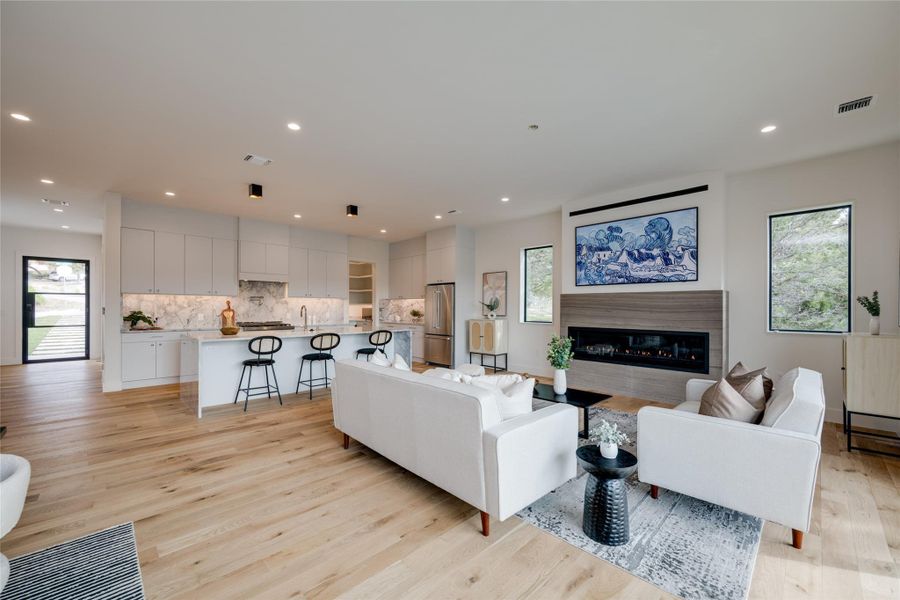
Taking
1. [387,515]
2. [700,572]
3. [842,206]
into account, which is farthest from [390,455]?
[842,206]

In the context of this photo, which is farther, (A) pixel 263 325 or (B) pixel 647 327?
(A) pixel 263 325

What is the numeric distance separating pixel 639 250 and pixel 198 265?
7.18 meters

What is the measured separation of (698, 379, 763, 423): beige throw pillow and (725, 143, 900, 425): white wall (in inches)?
110

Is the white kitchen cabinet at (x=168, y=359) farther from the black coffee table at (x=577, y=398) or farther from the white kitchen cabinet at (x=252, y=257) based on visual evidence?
the black coffee table at (x=577, y=398)

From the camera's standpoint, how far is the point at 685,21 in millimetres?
2242

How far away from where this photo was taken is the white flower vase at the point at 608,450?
2.21 m

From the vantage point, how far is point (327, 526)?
2.35 metres

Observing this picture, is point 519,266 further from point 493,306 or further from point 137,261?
point 137,261

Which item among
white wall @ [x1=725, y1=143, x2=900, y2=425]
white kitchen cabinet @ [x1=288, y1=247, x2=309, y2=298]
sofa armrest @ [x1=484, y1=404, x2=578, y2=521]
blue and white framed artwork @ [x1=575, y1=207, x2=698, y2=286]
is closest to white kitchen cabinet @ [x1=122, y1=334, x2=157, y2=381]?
white kitchen cabinet @ [x1=288, y1=247, x2=309, y2=298]

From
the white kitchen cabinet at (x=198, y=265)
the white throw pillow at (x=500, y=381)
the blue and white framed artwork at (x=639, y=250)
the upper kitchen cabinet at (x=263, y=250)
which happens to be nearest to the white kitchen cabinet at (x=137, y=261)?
the white kitchen cabinet at (x=198, y=265)

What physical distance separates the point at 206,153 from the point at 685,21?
438cm

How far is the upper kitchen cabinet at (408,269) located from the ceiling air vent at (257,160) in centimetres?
467

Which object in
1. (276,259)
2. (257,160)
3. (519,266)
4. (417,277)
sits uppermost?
(257,160)

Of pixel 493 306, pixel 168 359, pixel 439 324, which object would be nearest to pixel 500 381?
pixel 493 306
